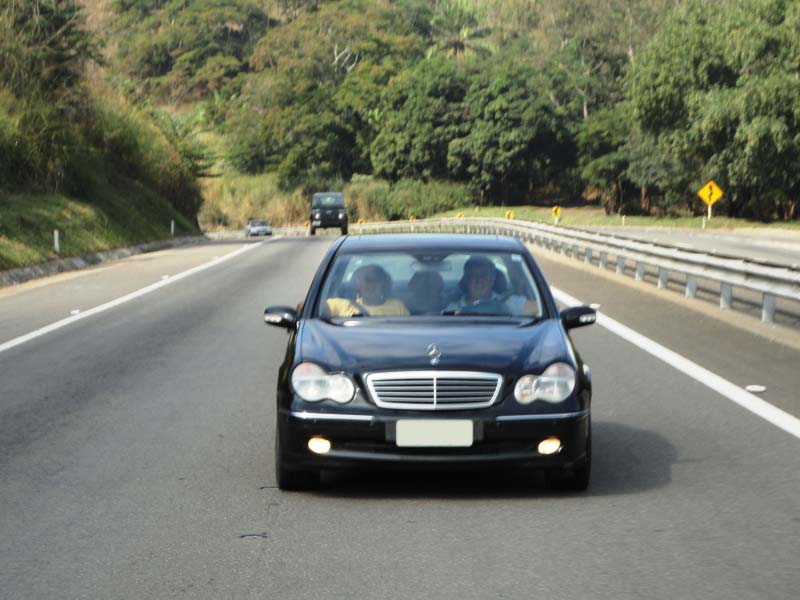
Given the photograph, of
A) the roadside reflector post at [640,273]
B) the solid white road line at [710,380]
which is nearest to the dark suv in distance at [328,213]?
the roadside reflector post at [640,273]

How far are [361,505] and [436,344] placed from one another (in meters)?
0.92

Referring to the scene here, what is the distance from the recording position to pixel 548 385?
667 cm

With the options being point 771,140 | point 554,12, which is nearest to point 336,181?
point 554,12

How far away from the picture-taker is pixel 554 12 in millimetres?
114062

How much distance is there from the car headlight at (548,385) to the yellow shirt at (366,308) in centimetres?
120

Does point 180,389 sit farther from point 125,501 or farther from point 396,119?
point 396,119

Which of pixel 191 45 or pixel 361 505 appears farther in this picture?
pixel 191 45

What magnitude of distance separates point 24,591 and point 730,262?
13.9 m

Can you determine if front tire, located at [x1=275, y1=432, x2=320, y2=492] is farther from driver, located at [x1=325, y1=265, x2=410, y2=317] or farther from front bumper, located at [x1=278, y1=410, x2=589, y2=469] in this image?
driver, located at [x1=325, y1=265, x2=410, y2=317]

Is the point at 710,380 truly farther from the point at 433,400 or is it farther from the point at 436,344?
the point at 433,400

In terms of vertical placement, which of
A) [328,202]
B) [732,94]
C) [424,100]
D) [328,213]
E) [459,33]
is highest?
[459,33]

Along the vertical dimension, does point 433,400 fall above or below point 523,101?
below

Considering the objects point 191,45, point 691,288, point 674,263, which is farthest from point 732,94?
point 191,45

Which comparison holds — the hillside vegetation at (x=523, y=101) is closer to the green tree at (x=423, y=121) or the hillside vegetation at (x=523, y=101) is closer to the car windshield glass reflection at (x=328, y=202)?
the green tree at (x=423, y=121)
